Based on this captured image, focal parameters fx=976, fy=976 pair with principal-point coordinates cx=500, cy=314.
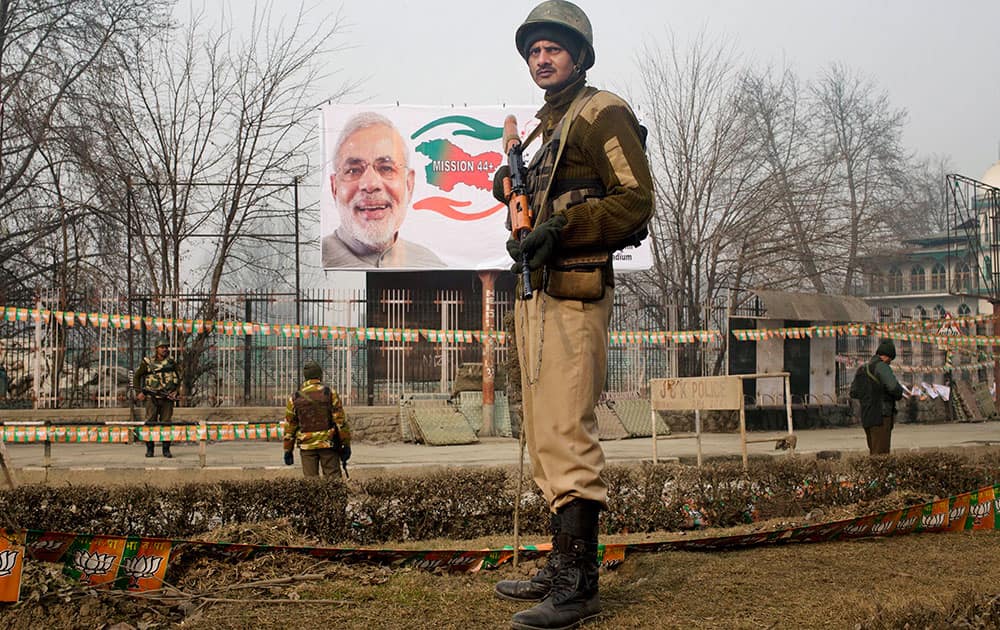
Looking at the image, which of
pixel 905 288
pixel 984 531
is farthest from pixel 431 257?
pixel 905 288

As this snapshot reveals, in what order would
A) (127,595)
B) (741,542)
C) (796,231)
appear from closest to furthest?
(127,595) → (741,542) → (796,231)

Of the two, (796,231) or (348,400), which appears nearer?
(348,400)

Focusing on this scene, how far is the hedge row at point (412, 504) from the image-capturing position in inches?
266

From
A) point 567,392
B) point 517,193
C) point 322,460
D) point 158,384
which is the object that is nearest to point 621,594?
point 567,392

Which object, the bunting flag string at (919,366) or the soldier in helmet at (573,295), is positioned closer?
the soldier in helmet at (573,295)

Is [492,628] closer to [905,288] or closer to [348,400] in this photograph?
[348,400]

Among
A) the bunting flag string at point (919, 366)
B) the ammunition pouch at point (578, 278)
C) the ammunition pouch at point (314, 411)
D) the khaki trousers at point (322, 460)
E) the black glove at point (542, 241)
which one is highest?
the black glove at point (542, 241)

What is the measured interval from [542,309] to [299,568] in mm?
1772

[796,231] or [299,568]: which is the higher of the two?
[796,231]

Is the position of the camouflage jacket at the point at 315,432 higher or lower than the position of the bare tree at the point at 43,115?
lower

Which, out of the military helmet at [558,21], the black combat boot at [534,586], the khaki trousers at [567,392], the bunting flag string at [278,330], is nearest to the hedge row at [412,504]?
the black combat boot at [534,586]

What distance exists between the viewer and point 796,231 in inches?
1254

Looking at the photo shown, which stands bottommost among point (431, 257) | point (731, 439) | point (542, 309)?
point (731, 439)

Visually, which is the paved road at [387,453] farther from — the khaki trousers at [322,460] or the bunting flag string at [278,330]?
the bunting flag string at [278,330]
